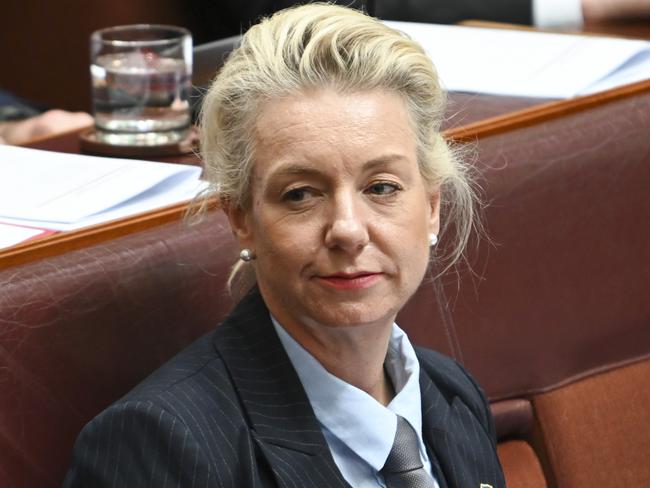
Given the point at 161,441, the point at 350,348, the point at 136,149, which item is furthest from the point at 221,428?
the point at 136,149

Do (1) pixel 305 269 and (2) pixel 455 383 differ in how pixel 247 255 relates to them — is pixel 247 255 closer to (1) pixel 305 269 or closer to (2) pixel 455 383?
(1) pixel 305 269

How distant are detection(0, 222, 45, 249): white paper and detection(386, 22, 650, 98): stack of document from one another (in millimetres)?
757

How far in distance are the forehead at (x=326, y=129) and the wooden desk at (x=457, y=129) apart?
0.22 metres

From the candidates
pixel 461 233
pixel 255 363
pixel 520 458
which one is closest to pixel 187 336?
pixel 255 363

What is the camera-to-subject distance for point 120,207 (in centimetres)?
165

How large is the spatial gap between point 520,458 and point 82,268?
69 cm

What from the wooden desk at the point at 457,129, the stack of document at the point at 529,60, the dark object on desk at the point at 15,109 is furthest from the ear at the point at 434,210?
the dark object on desk at the point at 15,109

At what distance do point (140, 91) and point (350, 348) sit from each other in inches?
22.8

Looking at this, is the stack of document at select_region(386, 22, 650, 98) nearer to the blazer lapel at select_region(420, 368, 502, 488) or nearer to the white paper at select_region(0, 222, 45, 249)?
the blazer lapel at select_region(420, 368, 502, 488)

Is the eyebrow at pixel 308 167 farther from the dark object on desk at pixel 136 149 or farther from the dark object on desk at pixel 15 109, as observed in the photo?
the dark object on desk at pixel 15 109

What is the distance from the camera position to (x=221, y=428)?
1.35m

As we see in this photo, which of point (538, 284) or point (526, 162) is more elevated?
point (526, 162)

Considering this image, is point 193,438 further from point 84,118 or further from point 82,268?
point 84,118

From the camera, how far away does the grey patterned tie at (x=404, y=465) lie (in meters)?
1.48
